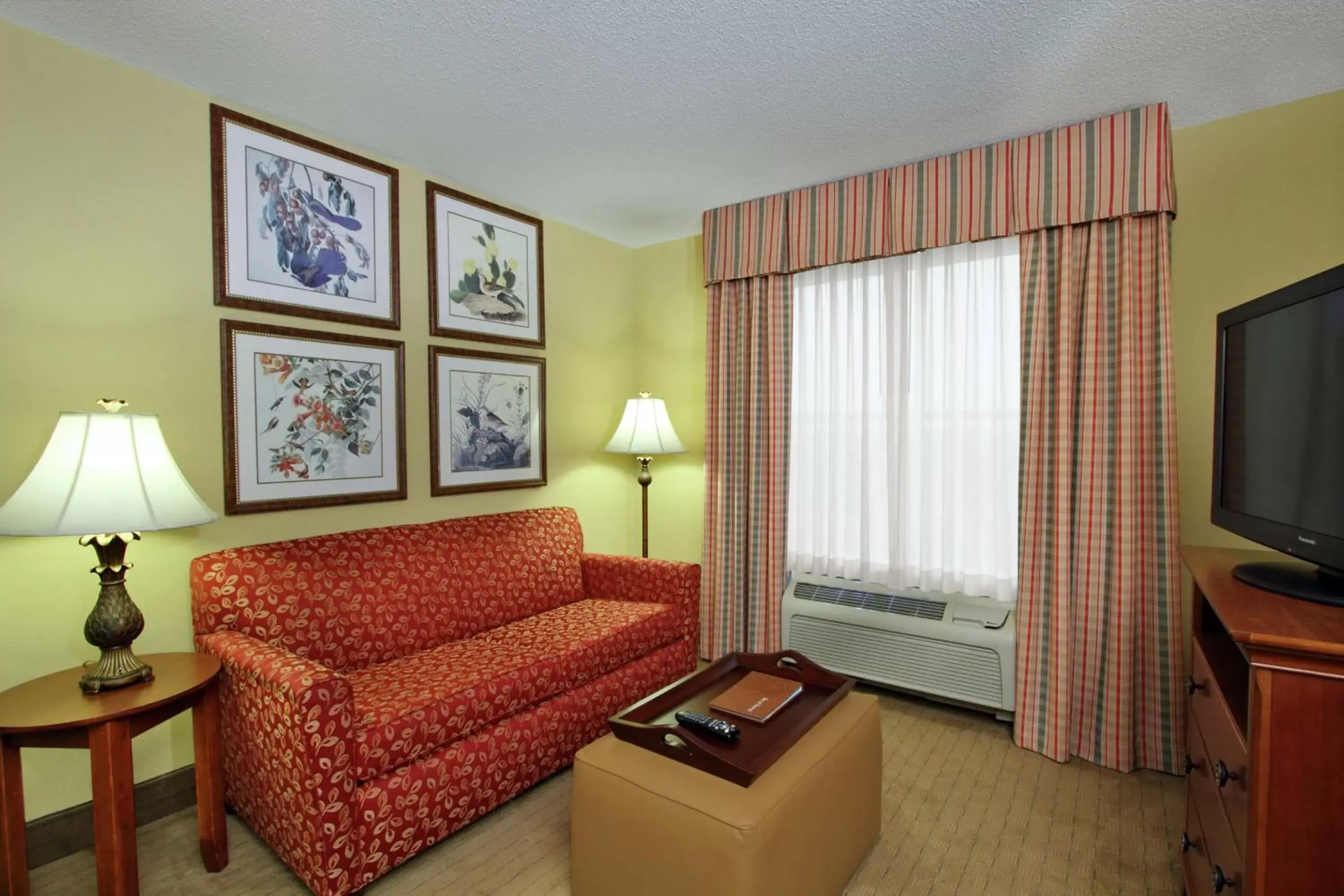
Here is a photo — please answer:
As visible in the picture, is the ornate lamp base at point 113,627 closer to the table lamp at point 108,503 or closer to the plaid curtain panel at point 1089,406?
the table lamp at point 108,503

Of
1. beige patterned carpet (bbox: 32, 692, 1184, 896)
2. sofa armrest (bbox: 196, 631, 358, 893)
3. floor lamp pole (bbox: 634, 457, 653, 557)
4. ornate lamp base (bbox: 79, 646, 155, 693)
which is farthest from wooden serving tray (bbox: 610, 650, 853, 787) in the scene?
floor lamp pole (bbox: 634, 457, 653, 557)

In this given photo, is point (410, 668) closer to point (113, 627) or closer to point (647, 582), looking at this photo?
point (113, 627)

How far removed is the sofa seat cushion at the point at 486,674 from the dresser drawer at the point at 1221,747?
6.23 feet

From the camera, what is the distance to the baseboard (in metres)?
1.95

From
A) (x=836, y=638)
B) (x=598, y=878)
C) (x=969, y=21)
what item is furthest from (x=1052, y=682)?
(x=969, y=21)

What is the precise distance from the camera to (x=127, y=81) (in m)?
2.12

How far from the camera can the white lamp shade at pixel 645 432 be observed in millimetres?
3533

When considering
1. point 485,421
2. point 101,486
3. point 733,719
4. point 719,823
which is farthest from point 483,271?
point 719,823

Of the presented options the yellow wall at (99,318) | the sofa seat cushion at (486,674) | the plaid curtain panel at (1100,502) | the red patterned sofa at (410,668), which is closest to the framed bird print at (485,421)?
the red patterned sofa at (410,668)

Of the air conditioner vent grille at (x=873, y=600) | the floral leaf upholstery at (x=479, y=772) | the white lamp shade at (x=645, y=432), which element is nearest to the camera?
the floral leaf upholstery at (x=479, y=772)

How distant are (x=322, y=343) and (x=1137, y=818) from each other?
11.3 feet

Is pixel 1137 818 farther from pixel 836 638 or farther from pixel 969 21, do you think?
pixel 969 21

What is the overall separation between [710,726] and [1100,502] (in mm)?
1830

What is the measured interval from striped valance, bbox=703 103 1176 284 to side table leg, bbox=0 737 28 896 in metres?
3.22
